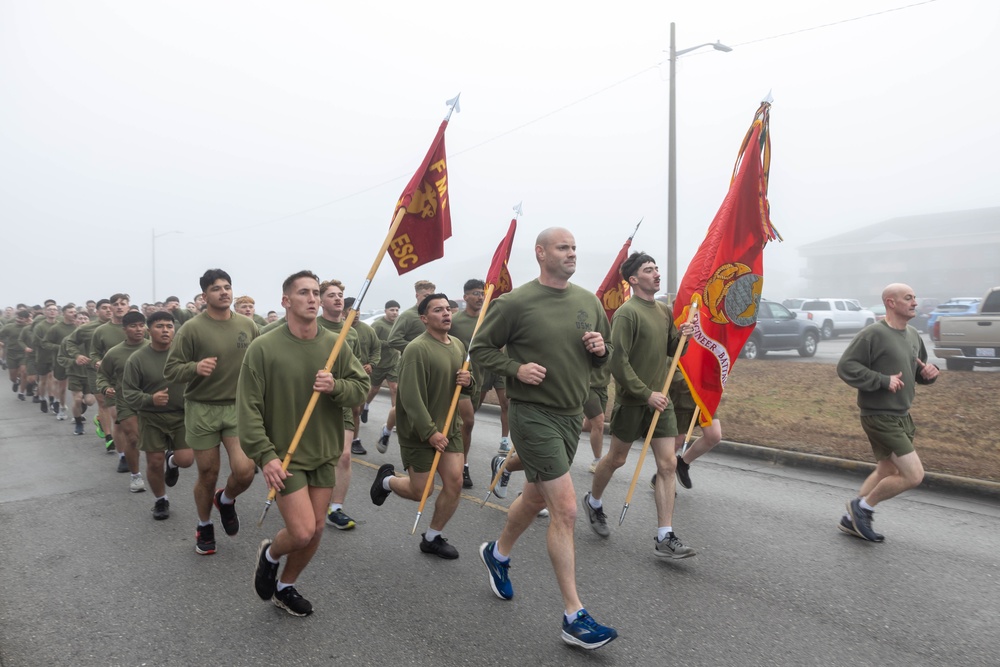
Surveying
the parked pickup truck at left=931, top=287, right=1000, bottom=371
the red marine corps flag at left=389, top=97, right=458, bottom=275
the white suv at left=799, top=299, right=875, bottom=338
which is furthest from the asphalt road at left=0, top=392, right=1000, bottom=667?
the white suv at left=799, top=299, right=875, bottom=338

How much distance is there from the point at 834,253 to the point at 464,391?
72.2 m

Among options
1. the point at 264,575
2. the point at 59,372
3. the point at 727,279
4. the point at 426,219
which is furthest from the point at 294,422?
the point at 59,372

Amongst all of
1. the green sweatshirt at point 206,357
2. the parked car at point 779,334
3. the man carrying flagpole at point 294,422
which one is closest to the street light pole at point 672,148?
the parked car at point 779,334

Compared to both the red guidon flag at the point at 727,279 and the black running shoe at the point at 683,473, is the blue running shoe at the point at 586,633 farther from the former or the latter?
the black running shoe at the point at 683,473

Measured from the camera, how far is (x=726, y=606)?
4441 millimetres

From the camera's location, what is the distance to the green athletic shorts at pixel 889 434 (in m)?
5.63

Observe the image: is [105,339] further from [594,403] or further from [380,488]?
[594,403]

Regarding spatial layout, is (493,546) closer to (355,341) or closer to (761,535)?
(761,535)

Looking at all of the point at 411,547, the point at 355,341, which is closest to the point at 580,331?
the point at 411,547

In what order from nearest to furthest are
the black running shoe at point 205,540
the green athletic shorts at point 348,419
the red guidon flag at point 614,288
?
the black running shoe at point 205,540, the green athletic shorts at point 348,419, the red guidon flag at point 614,288

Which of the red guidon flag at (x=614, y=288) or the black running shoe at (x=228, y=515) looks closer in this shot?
the black running shoe at (x=228, y=515)

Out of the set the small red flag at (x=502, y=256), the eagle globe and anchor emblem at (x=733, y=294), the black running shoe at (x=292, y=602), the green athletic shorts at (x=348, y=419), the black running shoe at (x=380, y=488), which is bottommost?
the black running shoe at (x=292, y=602)

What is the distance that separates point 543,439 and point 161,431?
12.4 ft

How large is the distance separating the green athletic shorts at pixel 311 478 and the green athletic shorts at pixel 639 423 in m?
2.18
